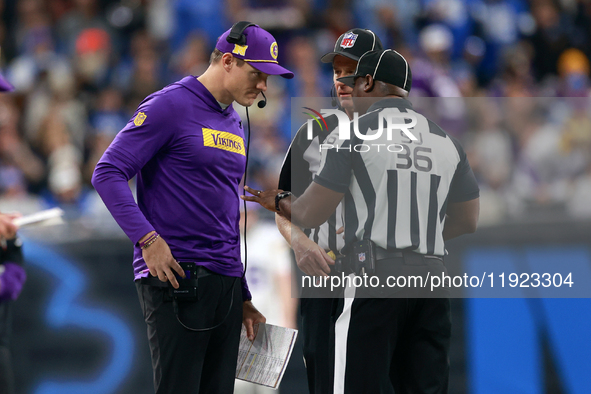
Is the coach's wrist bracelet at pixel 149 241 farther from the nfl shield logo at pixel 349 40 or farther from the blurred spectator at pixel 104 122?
the blurred spectator at pixel 104 122

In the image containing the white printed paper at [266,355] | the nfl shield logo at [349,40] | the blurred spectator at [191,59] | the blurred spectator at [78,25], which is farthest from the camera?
the blurred spectator at [78,25]

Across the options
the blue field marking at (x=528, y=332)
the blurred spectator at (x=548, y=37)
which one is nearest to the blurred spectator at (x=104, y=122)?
the blue field marking at (x=528, y=332)

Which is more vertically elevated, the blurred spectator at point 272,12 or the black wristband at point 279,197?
the blurred spectator at point 272,12

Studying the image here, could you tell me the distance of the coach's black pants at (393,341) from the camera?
3061 millimetres

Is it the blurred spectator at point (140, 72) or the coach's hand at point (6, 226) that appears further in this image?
the blurred spectator at point (140, 72)

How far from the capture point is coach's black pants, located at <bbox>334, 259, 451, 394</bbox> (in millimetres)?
3061

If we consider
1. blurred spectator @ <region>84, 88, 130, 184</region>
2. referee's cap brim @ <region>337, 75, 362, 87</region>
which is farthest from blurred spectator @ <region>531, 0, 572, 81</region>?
referee's cap brim @ <region>337, 75, 362, 87</region>

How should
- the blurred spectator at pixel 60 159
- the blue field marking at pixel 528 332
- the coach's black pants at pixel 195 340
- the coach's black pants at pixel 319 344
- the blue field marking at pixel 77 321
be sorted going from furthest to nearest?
the blurred spectator at pixel 60 159 → the blue field marking at pixel 77 321 → the blue field marking at pixel 528 332 → the coach's black pants at pixel 319 344 → the coach's black pants at pixel 195 340

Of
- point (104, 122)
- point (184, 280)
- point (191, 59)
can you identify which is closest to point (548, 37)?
point (191, 59)

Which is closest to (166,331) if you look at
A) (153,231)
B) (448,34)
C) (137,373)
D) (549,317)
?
(153,231)

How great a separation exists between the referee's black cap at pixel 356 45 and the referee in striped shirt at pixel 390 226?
464 mm

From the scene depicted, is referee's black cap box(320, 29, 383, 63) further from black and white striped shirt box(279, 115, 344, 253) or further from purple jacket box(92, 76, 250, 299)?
purple jacket box(92, 76, 250, 299)

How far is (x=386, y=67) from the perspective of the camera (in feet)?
10.7

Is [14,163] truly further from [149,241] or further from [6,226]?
[149,241]
